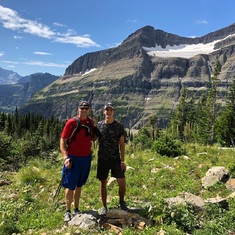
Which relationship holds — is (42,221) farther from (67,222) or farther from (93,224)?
(93,224)

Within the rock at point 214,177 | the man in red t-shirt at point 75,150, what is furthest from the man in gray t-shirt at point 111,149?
the rock at point 214,177

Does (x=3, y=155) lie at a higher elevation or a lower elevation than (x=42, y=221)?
lower

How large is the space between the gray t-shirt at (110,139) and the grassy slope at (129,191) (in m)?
1.58

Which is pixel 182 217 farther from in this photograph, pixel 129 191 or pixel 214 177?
pixel 214 177

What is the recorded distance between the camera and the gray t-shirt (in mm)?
7047

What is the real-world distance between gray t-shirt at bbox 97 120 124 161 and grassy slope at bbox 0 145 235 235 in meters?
1.58

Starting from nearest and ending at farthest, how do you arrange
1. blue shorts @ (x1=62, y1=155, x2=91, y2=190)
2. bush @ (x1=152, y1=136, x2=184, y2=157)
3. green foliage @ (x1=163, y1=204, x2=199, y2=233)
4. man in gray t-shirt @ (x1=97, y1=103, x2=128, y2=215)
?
green foliage @ (x1=163, y1=204, x2=199, y2=233), blue shorts @ (x1=62, y1=155, x2=91, y2=190), man in gray t-shirt @ (x1=97, y1=103, x2=128, y2=215), bush @ (x1=152, y1=136, x2=184, y2=157)

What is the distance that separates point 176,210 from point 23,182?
6523 mm

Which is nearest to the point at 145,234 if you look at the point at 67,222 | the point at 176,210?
the point at 176,210

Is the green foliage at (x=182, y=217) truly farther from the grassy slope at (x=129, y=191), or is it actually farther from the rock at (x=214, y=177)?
the rock at (x=214, y=177)

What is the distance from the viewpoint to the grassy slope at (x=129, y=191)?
21.9 feet

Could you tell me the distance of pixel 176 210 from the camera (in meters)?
6.26

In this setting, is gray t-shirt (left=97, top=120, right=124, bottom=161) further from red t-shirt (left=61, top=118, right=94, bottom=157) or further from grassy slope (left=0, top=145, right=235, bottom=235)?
grassy slope (left=0, top=145, right=235, bottom=235)

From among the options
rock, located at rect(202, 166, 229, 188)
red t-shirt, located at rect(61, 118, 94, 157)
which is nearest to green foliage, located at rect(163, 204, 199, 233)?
red t-shirt, located at rect(61, 118, 94, 157)
